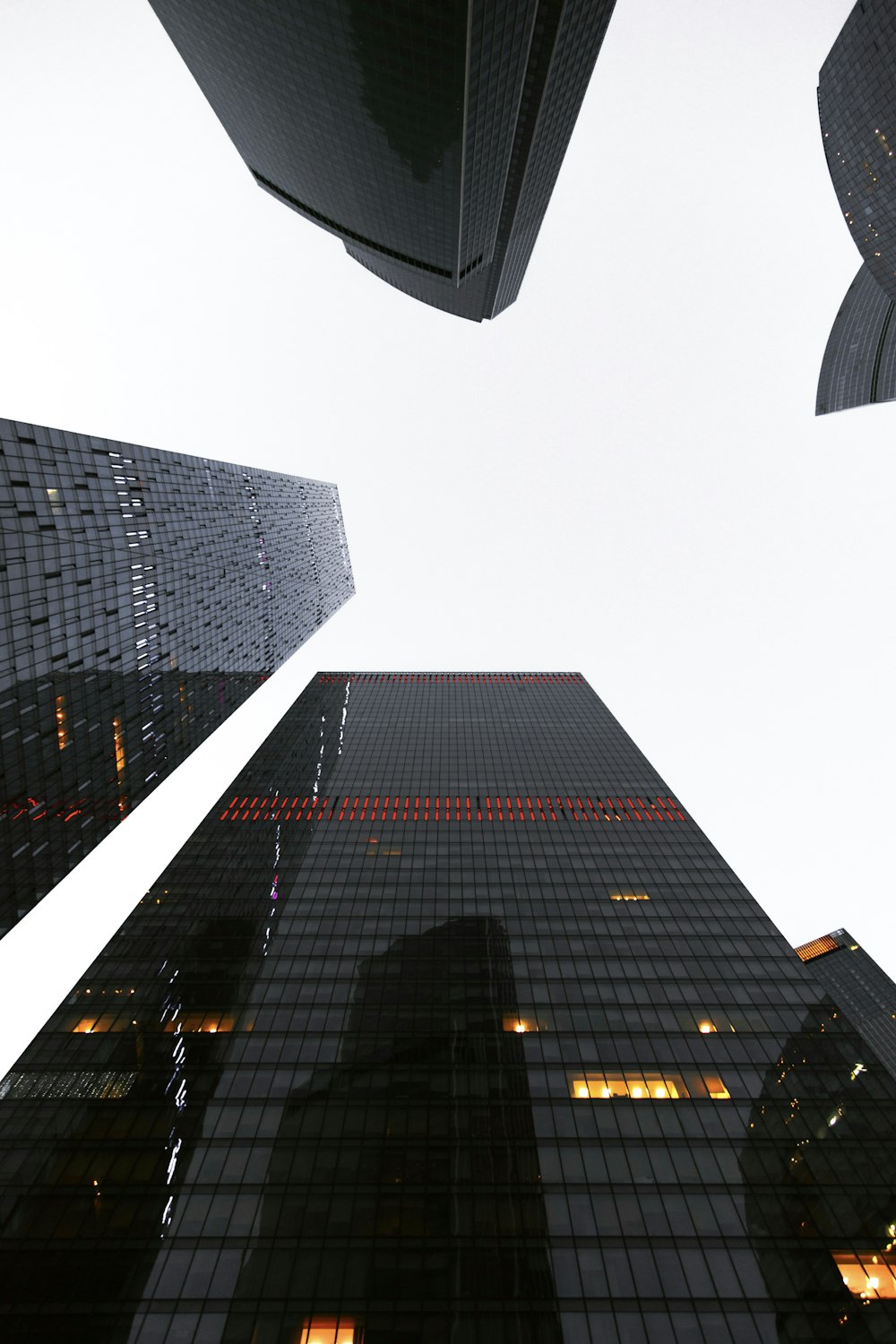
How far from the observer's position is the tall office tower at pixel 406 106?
69.8 meters

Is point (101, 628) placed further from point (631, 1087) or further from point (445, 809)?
point (631, 1087)

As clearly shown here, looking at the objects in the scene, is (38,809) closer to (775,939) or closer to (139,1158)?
(139,1158)

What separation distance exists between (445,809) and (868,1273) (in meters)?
56.6

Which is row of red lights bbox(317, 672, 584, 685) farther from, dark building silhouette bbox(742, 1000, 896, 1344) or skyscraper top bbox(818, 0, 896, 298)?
dark building silhouette bbox(742, 1000, 896, 1344)

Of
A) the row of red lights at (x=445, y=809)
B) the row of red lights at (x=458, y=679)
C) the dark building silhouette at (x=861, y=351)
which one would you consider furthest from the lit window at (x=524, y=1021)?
the dark building silhouette at (x=861, y=351)

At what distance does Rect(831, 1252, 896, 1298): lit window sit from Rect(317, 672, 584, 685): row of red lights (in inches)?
4068

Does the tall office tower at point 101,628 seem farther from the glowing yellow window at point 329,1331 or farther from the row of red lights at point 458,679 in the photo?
the glowing yellow window at point 329,1331

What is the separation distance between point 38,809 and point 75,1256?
36.9 meters

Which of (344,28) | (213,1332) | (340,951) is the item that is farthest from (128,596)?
(344,28)

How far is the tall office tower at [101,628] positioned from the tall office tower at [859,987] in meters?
156

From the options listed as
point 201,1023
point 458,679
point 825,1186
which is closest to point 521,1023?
point 825,1186

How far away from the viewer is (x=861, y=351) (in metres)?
150

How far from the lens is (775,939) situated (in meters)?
61.1

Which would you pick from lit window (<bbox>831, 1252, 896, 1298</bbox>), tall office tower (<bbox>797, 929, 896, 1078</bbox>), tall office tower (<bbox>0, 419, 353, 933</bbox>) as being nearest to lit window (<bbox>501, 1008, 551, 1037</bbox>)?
lit window (<bbox>831, 1252, 896, 1298</bbox>)
